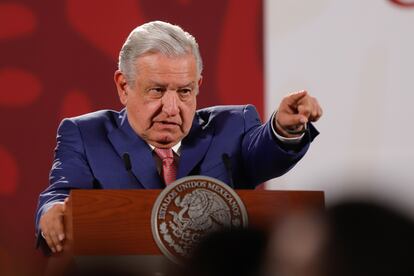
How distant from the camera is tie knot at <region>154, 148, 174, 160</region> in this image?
215 centimetres

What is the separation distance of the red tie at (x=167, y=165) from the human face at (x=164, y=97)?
0.06ft

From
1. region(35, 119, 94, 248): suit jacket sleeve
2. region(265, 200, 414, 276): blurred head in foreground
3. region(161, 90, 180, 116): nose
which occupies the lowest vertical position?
region(35, 119, 94, 248): suit jacket sleeve

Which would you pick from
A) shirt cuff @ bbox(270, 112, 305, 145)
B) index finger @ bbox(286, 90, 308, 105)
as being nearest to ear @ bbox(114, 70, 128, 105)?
shirt cuff @ bbox(270, 112, 305, 145)

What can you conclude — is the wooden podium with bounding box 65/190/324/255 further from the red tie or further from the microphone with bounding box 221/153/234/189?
the red tie

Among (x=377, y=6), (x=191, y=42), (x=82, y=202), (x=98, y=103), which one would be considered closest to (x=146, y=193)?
(x=82, y=202)

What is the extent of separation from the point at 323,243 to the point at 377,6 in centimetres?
287

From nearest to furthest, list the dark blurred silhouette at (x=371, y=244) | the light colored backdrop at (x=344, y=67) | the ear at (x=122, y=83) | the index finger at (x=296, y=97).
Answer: the dark blurred silhouette at (x=371, y=244) < the index finger at (x=296, y=97) < the ear at (x=122, y=83) < the light colored backdrop at (x=344, y=67)

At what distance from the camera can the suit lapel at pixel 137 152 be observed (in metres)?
2.05

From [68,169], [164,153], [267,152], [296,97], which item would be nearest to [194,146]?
[164,153]

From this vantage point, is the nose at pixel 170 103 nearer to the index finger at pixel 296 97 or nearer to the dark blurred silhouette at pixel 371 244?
the index finger at pixel 296 97

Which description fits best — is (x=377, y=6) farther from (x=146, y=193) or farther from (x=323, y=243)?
(x=323, y=243)

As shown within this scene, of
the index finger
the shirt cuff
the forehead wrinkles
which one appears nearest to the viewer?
the index finger

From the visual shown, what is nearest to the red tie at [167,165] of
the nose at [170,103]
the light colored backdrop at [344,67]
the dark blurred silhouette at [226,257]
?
the nose at [170,103]

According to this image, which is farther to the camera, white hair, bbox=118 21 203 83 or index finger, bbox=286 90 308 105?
white hair, bbox=118 21 203 83
